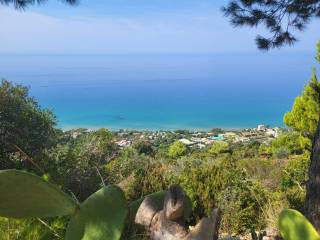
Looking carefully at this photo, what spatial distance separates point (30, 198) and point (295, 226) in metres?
0.65

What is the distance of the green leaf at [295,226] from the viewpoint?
103 centimetres

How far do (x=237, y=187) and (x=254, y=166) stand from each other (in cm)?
503

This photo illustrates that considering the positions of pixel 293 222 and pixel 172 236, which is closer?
pixel 293 222

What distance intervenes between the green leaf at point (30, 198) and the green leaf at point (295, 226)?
54cm

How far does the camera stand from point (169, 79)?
520 ft

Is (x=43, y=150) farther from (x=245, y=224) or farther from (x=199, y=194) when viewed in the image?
(x=245, y=224)

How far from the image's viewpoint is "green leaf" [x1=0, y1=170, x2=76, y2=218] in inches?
48.7

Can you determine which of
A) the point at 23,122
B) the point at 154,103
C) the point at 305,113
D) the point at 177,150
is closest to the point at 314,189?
the point at 23,122

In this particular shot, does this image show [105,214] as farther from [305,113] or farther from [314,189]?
[305,113]

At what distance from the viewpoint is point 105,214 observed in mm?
1271

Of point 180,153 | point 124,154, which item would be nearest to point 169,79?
point 180,153

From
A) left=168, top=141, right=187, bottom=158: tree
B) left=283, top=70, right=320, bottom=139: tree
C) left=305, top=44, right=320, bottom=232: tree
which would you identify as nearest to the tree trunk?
left=305, top=44, right=320, bottom=232: tree

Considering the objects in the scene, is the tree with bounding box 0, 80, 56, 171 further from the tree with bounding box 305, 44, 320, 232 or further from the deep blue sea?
the deep blue sea

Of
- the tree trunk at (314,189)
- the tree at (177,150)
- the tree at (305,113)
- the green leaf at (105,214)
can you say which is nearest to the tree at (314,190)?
the tree trunk at (314,189)
